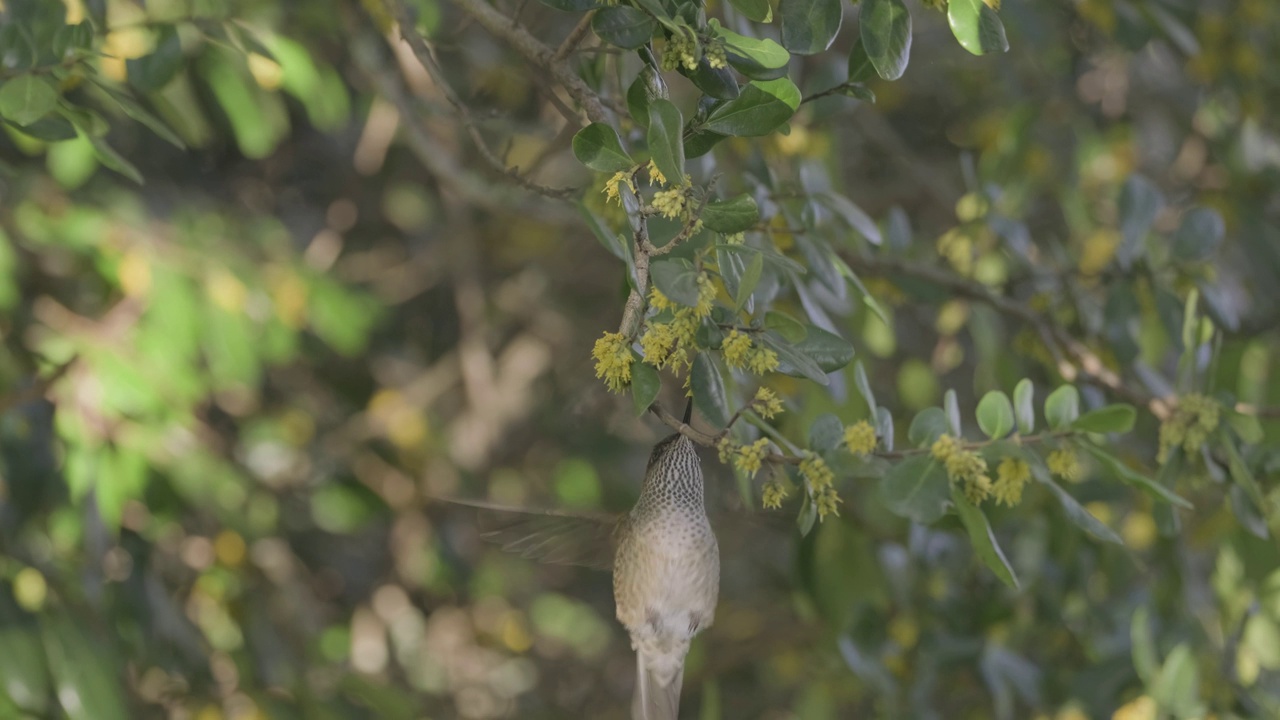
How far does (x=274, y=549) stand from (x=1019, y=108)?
1.62 meters

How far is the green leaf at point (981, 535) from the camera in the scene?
1.00 meters

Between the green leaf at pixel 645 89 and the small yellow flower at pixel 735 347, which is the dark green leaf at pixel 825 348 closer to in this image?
the small yellow flower at pixel 735 347

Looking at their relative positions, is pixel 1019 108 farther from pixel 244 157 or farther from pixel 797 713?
pixel 244 157

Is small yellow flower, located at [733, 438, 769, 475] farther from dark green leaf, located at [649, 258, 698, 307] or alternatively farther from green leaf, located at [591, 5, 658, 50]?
green leaf, located at [591, 5, 658, 50]

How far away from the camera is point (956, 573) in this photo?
6.68ft

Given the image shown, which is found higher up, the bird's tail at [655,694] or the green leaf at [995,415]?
the green leaf at [995,415]

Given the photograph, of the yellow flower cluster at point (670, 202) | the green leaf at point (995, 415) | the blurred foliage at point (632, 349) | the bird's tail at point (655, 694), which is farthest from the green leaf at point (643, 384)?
the bird's tail at point (655, 694)

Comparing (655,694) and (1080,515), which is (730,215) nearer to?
(1080,515)

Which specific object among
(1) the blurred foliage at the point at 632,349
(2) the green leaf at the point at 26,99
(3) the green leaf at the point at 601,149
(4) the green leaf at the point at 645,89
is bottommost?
(1) the blurred foliage at the point at 632,349

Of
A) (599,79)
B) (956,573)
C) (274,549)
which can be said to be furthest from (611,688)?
(599,79)

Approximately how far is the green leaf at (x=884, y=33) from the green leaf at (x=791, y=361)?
0.75 feet

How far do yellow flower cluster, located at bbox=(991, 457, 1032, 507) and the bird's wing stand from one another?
1.53 feet

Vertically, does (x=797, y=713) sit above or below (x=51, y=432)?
below

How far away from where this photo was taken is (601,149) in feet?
2.89
